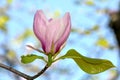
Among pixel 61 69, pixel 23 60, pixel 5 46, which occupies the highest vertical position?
pixel 23 60

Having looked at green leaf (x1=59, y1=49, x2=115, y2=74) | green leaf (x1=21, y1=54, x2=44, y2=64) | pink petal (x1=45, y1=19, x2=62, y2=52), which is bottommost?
green leaf (x1=21, y1=54, x2=44, y2=64)

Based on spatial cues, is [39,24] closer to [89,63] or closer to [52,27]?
[52,27]

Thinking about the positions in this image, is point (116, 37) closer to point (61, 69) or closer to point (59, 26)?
point (61, 69)

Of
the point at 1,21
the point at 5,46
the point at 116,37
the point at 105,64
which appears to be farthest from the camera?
the point at 1,21

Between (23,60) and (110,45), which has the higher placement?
(23,60)

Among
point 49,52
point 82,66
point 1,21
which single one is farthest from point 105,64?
point 1,21

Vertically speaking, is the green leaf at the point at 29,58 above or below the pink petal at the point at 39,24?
below

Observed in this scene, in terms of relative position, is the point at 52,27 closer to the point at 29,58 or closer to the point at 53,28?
the point at 53,28

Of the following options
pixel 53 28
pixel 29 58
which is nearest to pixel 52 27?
pixel 53 28
